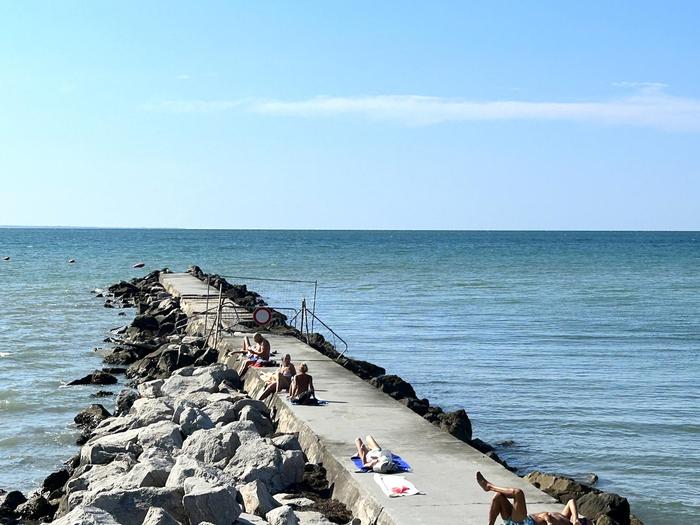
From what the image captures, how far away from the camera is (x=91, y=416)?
16219 mm

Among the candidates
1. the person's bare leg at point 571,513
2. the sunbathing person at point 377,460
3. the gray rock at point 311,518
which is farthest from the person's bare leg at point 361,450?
the person's bare leg at point 571,513

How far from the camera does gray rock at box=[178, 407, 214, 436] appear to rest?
525 inches

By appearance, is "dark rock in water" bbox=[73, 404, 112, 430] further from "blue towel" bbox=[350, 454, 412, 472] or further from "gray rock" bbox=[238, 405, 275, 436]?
"blue towel" bbox=[350, 454, 412, 472]

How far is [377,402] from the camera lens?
14.7 meters

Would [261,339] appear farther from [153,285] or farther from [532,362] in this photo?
[153,285]

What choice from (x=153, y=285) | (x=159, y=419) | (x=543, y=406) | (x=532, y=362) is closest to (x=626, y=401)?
(x=543, y=406)

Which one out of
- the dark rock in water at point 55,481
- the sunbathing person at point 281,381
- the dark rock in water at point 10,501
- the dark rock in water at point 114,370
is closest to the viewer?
the dark rock in water at point 10,501

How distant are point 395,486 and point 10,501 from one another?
15.4 feet

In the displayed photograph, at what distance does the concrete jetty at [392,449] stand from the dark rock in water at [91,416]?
247cm

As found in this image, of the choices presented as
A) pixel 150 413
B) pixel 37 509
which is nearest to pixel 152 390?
pixel 150 413

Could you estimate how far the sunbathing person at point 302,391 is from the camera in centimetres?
1428

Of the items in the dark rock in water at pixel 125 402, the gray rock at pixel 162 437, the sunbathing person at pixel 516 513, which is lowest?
the dark rock in water at pixel 125 402

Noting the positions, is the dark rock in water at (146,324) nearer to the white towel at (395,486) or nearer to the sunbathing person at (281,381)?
the sunbathing person at (281,381)

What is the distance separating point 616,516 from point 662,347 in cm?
1582
